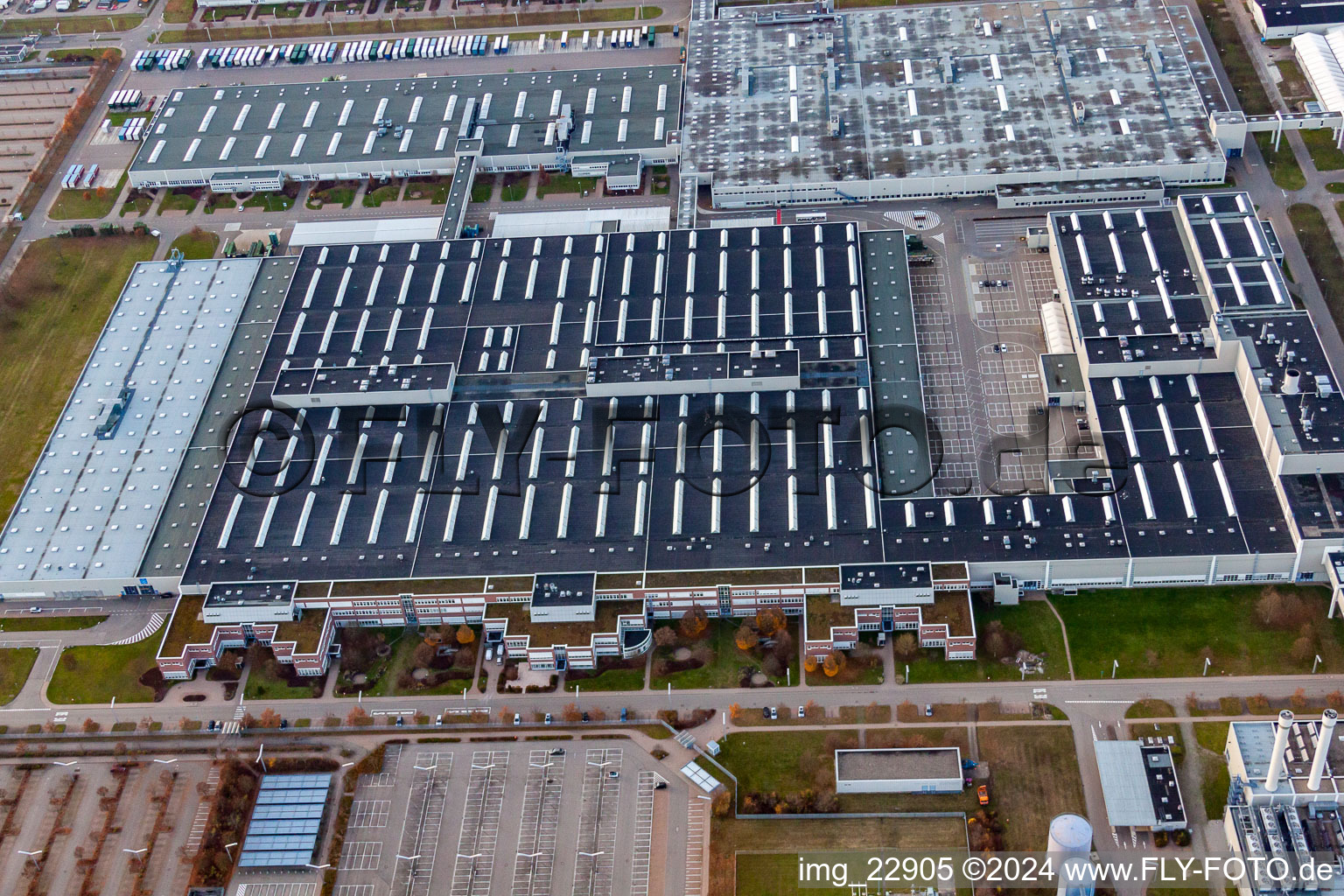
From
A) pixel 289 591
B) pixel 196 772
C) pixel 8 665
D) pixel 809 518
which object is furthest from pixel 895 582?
pixel 8 665

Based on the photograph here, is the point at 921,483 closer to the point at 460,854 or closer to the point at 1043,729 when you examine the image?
the point at 1043,729

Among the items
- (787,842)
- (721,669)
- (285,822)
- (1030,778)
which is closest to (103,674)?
(285,822)

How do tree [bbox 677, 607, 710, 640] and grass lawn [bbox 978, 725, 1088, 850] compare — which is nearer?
grass lawn [bbox 978, 725, 1088, 850]

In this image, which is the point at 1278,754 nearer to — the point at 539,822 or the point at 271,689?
the point at 539,822

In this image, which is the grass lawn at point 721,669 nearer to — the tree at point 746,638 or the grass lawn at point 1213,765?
the tree at point 746,638

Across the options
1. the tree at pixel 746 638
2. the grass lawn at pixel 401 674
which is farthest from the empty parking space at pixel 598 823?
the grass lawn at pixel 401 674

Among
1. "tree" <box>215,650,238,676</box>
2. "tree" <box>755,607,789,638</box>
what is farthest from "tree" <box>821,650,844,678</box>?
"tree" <box>215,650,238,676</box>

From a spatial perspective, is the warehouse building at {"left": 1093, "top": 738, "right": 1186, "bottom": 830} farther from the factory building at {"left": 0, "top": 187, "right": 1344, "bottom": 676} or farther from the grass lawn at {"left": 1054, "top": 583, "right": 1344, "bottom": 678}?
the factory building at {"left": 0, "top": 187, "right": 1344, "bottom": 676}
